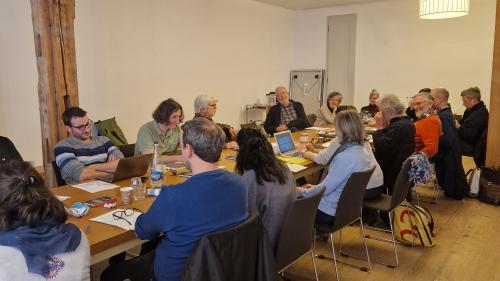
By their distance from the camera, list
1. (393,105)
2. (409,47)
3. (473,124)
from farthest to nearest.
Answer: (409,47) → (473,124) → (393,105)

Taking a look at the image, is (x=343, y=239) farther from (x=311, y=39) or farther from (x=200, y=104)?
(x=311, y=39)

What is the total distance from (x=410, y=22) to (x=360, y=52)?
1.13 meters

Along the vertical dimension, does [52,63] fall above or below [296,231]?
above

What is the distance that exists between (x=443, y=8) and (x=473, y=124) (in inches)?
59.9

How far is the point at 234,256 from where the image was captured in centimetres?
173

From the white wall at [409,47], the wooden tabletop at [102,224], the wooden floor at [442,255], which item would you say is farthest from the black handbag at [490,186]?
the wooden tabletop at [102,224]

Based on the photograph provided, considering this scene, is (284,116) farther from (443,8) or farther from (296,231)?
(296,231)

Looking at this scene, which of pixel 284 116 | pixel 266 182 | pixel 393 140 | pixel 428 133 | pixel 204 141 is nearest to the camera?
pixel 204 141

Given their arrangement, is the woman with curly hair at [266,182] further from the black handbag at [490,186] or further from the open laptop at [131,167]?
the black handbag at [490,186]

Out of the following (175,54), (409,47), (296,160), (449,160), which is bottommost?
(449,160)

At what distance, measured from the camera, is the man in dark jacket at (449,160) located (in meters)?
4.85

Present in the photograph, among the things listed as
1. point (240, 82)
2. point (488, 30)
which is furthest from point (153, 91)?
point (488, 30)

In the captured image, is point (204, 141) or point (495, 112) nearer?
point (204, 141)

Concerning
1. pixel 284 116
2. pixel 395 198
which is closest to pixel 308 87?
pixel 284 116
